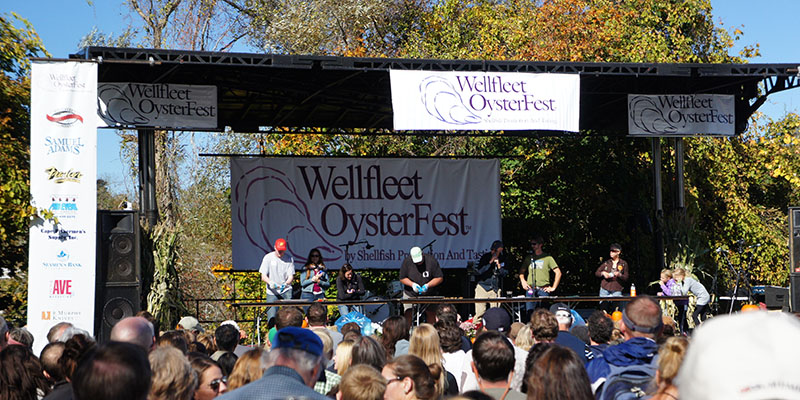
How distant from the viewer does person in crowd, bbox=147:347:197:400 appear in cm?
344

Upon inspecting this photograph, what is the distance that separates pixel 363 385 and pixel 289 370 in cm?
71

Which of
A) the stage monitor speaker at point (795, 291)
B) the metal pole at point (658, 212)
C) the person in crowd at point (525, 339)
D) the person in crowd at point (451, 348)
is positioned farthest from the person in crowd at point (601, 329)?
the metal pole at point (658, 212)

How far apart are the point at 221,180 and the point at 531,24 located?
1424cm

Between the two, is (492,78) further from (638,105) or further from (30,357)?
(30,357)

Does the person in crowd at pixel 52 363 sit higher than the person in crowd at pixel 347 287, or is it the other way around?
the person in crowd at pixel 52 363

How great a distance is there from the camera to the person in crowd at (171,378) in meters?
3.44

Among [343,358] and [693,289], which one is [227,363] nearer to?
[343,358]

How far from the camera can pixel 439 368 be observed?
470 cm

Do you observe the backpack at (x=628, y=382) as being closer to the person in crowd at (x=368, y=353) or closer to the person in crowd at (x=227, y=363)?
the person in crowd at (x=368, y=353)

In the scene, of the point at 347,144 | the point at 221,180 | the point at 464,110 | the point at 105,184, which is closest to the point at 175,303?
the point at 464,110

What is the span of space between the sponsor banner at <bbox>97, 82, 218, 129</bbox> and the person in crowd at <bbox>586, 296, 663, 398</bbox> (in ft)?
31.8

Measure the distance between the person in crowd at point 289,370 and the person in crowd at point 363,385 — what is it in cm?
46

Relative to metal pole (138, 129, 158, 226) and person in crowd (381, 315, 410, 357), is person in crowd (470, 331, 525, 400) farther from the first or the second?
metal pole (138, 129, 158, 226)

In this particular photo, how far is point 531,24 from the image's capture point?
922 inches
